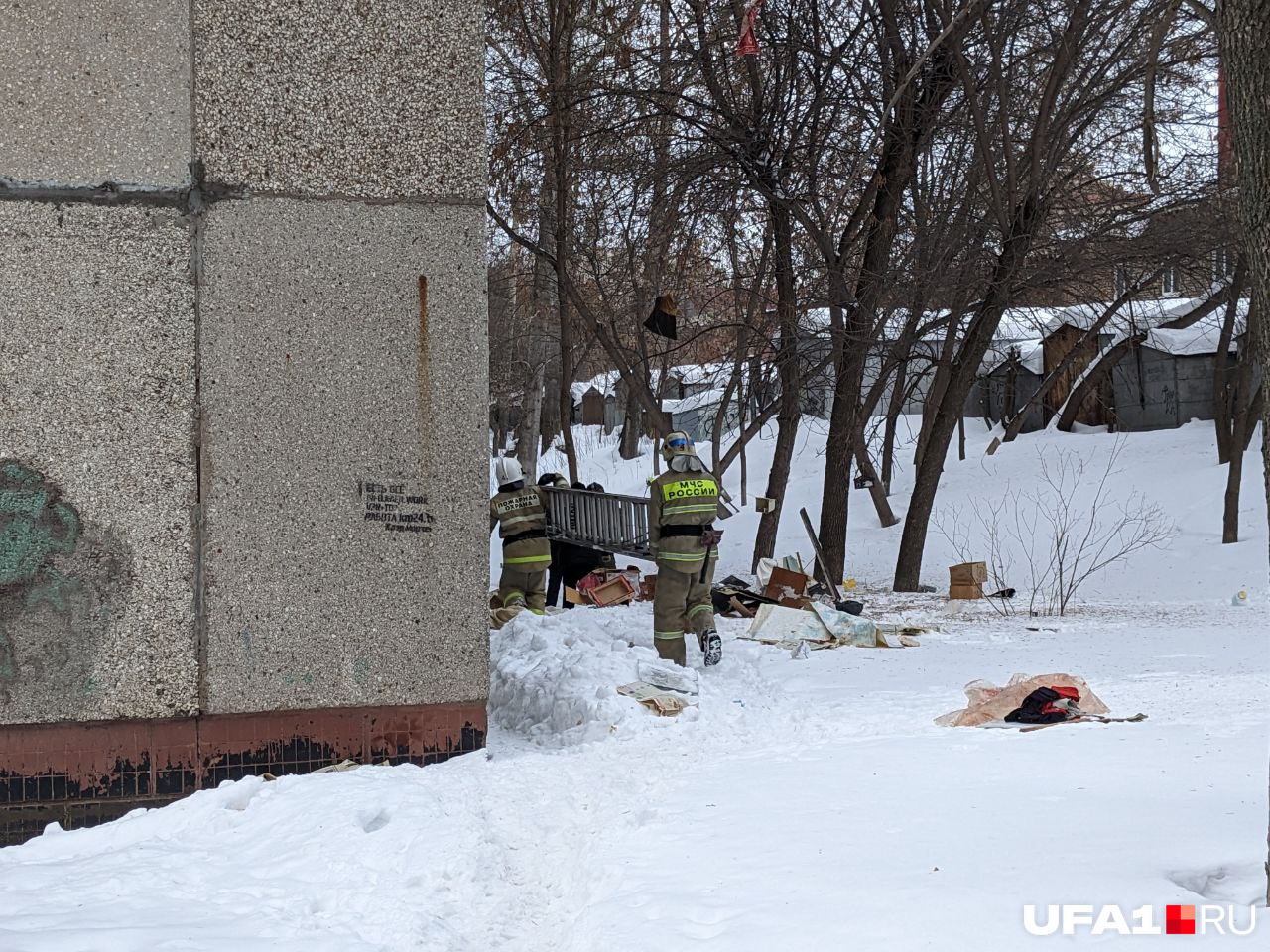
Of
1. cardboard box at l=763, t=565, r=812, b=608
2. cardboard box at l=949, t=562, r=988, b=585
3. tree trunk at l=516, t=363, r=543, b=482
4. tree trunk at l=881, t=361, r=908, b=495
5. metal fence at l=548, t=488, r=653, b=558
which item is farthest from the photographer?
tree trunk at l=516, t=363, r=543, b=482

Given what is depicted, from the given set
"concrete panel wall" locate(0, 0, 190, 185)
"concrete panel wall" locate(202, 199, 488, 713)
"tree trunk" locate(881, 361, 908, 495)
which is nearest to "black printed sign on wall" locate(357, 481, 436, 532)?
"concrete panel wall" locate(202, 199, 488, 713)

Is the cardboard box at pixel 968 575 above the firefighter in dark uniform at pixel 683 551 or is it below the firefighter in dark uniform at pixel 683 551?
below

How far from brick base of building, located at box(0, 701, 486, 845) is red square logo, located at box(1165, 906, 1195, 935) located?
3390 mm

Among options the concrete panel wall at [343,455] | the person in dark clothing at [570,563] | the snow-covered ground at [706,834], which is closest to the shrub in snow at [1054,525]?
the person in dark clothing at [570,563]

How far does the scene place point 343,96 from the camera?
5.47 meters

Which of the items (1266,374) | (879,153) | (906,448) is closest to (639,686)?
(1266,374)

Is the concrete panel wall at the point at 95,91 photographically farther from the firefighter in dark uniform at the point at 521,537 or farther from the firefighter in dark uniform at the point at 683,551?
the firefighter in dark uniform at the point at 521,537

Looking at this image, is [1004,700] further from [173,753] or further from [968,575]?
[968,575]

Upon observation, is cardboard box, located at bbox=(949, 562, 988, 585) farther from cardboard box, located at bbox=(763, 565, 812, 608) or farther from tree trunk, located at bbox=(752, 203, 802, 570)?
tree trunk, located at bbox=(752, 203, 802, 570)

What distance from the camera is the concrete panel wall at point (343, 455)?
5.32 meters

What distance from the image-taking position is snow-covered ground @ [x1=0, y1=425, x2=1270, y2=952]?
3396 millimetres

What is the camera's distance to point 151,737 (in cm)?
520

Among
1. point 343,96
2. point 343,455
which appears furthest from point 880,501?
point 343,96

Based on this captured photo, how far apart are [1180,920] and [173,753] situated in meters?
4.06
